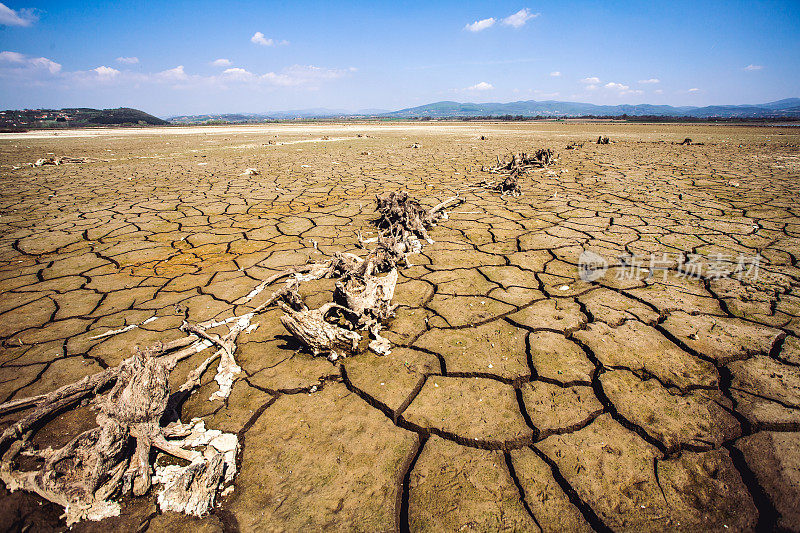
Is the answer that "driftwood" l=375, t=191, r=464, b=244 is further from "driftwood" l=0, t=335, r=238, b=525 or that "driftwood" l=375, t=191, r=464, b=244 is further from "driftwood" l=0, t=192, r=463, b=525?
"driftwood" l=0, t=335, r=238, b=525

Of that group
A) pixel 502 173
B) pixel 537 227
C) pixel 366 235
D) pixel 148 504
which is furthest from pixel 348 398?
pixel 502 173

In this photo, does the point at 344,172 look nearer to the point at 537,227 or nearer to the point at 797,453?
the point at 537,227

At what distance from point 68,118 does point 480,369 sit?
7803cm

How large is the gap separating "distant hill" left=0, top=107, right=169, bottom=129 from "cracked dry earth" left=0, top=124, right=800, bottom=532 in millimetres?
59373

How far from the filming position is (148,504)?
106 cm

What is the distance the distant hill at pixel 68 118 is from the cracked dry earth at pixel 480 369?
195 feet

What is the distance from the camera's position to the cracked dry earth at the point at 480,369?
40.9 inches

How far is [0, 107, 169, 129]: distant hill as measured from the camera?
44.0 meters

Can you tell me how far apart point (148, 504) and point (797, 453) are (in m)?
2.20

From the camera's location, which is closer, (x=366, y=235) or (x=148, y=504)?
(x=148, y=504)

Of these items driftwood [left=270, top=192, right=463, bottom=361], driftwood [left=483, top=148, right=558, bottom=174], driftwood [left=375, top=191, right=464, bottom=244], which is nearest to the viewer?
driftwood [left=270, top=192, right=463, bottom=361]

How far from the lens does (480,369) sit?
158 centimetres

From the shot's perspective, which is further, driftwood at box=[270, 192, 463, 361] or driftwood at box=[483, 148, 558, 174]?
driftwood at box=[483, 148, 558, 174]

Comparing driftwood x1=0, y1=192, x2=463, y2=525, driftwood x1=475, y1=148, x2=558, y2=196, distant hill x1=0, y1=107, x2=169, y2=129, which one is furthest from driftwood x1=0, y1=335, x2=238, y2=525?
distant hill x1=0, y1=107, x2=169, y2=129
